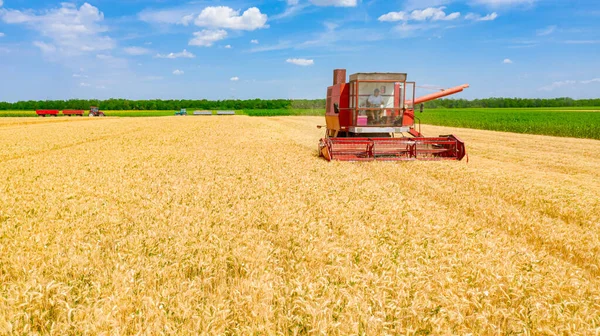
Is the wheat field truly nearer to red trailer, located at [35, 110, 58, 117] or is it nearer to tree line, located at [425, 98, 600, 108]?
red trailer, located at [35, 110, 58, 117]

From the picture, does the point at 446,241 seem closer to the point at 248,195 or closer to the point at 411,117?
the point at 248,195

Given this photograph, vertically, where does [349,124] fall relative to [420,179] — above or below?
above

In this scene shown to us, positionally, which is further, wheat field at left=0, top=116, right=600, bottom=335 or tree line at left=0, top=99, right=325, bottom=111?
tree line at left=0, top=99, right=325, bottom=111

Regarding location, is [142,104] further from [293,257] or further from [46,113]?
[293,257]

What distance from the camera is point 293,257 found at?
379 cm

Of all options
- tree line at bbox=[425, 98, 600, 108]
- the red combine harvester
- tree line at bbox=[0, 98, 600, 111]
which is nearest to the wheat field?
the red combine harvester

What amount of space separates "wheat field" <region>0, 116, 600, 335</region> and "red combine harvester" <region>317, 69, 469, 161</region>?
4.15 meters

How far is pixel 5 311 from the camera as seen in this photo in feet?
8.79

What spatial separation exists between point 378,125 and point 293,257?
1012cm

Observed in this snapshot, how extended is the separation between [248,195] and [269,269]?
3051 millimetres

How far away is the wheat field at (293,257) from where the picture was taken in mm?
2613

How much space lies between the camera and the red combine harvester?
12.1 m

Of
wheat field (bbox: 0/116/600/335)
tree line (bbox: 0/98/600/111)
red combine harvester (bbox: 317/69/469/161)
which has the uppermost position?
tree line (bbox: 0/98/600/111)

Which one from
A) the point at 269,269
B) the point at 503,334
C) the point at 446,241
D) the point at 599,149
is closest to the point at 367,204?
the point at 446,241
